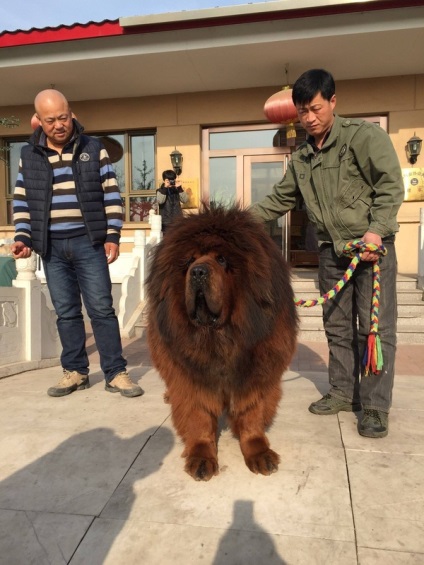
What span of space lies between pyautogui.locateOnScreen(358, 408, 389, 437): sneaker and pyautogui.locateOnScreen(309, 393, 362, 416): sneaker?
0.32 meters

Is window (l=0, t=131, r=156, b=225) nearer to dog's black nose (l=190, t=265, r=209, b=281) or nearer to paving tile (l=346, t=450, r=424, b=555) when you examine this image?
dog's black nose (l=190, t=265, r=209, b=281)

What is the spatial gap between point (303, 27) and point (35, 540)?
7.81m

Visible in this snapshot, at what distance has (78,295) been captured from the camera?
11.1ft

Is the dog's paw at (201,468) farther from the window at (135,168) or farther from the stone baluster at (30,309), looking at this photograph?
the window at (135,168)

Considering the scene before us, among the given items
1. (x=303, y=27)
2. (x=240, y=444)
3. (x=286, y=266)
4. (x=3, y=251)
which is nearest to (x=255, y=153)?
(x=303, y=27)

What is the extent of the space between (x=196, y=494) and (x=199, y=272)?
1.02 m

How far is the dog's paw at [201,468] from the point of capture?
6.53ft

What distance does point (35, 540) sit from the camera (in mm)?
1573

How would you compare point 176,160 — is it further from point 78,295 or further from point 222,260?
point 222,260

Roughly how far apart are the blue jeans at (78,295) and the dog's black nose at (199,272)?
1533mm

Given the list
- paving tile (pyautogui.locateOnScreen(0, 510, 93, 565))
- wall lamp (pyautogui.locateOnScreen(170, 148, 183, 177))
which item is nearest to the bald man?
paving tile (pyautogui.locateOnScreen(0, 510, 93, 565))

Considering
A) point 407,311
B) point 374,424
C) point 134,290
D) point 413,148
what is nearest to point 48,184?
point 374,424

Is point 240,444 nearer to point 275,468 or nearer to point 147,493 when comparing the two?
point 275,468

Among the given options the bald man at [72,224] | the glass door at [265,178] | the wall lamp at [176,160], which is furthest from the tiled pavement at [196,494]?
the wall lamp at [176,160]
